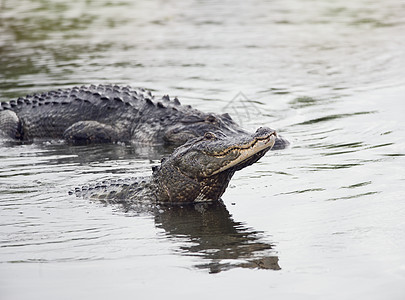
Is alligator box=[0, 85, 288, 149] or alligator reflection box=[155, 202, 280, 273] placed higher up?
Answer: alligator reflection box=[155, 202, 280, 273]

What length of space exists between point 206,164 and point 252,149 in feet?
1.57

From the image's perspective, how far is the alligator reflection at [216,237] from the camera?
5746 mm

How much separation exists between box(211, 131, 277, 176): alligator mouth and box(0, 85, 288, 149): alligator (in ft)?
11.8

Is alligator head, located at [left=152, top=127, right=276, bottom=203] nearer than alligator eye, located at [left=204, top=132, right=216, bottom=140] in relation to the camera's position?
Yes

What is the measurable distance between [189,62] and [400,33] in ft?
17.6

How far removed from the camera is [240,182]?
26.9 feet

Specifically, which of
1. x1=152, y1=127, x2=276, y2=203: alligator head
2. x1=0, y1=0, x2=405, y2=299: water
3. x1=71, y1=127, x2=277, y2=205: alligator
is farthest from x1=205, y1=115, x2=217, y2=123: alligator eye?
x1=152, y1=127, x2=276, y2=203: alligator head

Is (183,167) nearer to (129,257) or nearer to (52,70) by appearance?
(129,257)

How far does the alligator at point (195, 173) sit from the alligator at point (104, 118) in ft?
10.4

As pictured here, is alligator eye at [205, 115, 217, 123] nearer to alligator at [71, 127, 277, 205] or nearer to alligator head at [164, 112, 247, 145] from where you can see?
alligator head at [164, 112, 247, 145]

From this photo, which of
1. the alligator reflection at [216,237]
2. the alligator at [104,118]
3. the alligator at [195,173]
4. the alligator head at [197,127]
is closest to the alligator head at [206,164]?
the alligator at [195,173]

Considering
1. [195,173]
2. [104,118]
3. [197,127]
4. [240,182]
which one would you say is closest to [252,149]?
[195,173]

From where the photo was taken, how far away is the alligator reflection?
575cm

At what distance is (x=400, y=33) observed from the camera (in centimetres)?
1862
